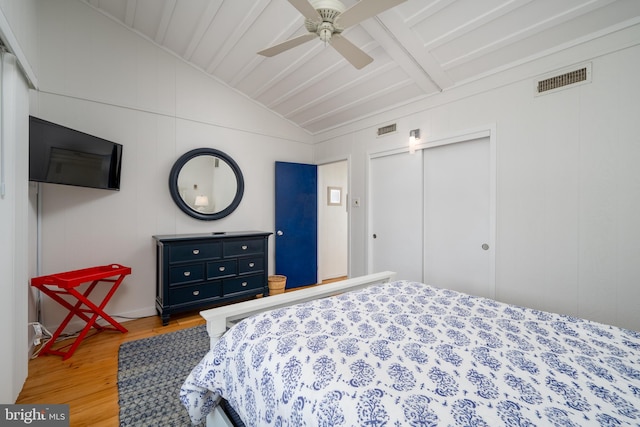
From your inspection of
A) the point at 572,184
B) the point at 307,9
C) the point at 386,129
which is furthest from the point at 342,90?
the point at 572,184

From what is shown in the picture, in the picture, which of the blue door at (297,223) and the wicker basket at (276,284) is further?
the blue door at (297,223)

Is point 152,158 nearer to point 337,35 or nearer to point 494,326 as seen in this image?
point 337,35

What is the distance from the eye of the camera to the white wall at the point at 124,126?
264cm

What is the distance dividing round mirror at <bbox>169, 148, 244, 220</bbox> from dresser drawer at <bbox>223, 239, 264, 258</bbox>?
0.55 metres

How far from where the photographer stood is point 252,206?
Result: 157 inches

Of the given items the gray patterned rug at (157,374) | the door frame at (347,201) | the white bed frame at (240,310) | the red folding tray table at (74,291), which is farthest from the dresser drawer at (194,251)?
the door frame at (347,201)

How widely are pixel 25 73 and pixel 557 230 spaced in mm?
4145

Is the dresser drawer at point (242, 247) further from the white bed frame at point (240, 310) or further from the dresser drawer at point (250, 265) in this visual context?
the white bed frame at point (240, 310)

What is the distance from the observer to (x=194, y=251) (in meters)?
3.02

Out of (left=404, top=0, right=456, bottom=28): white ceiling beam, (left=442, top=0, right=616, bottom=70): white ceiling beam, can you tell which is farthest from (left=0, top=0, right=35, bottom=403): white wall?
(left=442, top=0, right=616, bottom=70): white ceiling beam

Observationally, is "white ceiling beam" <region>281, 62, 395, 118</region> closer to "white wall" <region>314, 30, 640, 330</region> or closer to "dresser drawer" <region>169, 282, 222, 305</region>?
"white wall" <region>314, 30, 640, 330</region>

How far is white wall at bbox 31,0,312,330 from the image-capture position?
2643 millimetres

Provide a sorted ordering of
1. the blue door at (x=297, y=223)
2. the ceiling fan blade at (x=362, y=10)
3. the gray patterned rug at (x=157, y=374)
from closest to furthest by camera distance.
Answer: the ceiling fan blade at (x=362, y=10) → the gray patterned rug at (x=157, y=374) → the blue door at (x=297, y=223)

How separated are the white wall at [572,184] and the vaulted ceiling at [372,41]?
209mm
